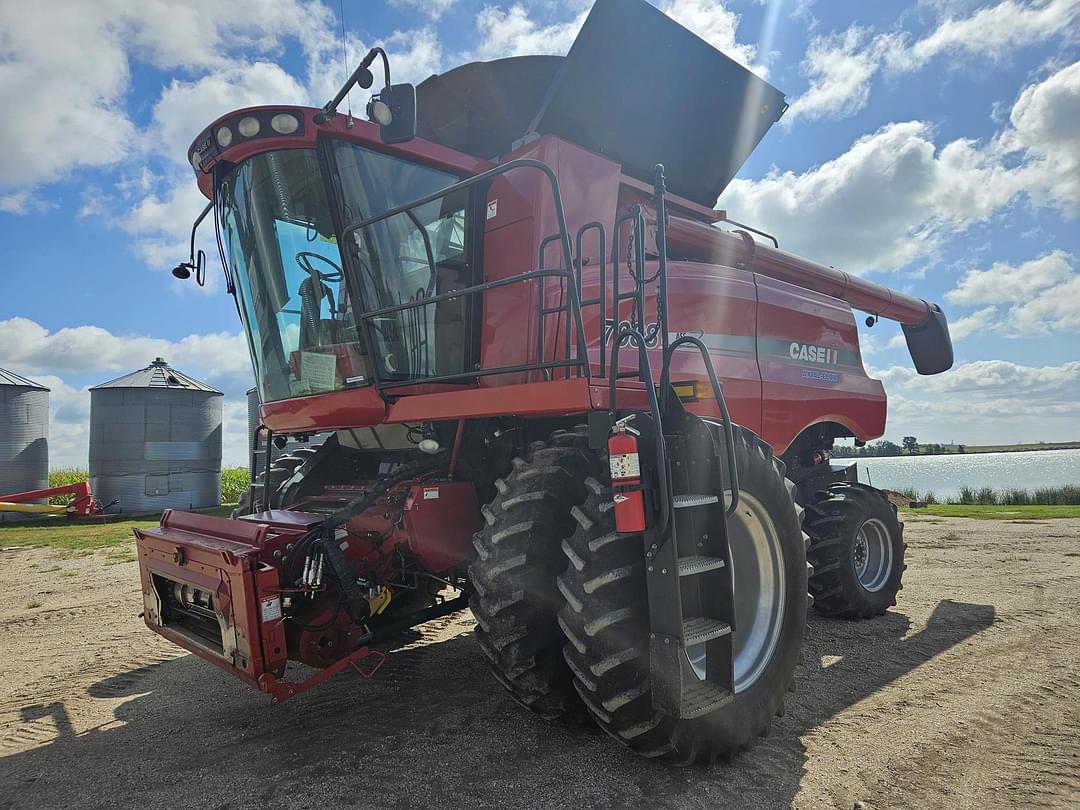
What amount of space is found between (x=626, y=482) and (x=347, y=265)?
6.81 feet

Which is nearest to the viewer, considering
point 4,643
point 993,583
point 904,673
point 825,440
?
point 904,673

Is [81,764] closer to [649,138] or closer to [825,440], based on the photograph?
[649,138]

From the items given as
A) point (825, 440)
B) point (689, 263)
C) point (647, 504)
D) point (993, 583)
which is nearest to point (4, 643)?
point (647, 504)

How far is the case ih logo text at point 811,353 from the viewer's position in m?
5.64

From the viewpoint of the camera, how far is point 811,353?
230 inches

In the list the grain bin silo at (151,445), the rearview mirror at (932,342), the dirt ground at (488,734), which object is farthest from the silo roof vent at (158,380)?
the rearview mirror at (932,342)

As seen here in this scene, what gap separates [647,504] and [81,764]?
2.89 metres

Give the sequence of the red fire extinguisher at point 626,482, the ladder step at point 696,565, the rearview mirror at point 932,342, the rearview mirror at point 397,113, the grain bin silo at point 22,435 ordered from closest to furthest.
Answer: the red fire extinguisher at point 626,482 < the ladder step at point 696,565 < the rearview mirror at point 397,113 < the rearview mirror at point 932,342 < the grain bin silo at point 22,435

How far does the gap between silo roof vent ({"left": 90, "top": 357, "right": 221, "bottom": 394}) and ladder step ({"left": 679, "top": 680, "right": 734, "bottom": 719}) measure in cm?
1872

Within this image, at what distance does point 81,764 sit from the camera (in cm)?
317

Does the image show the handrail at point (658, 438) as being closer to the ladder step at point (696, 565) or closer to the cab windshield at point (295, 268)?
the ladder step at point (696, 565)

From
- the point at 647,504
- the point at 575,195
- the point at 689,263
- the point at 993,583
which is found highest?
the point at 575,195

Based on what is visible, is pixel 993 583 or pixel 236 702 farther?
pixel 993 583

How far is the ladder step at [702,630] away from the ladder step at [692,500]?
494 millimetres
